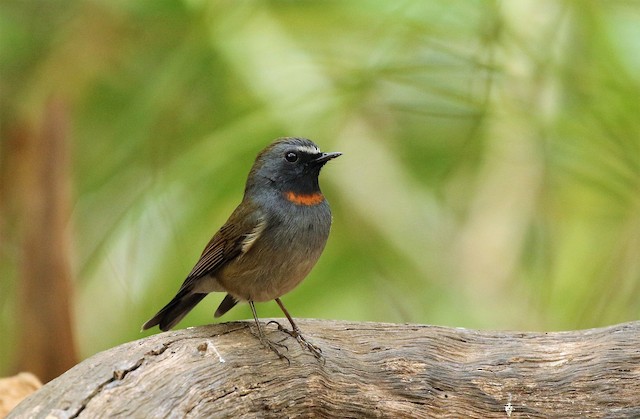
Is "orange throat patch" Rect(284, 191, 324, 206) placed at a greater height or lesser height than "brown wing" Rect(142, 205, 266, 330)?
greater

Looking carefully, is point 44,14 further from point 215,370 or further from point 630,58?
point 630,58

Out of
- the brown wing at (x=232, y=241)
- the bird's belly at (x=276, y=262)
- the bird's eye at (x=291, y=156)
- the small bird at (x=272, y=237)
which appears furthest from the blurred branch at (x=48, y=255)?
the bird's eye at (x=291, y=156)

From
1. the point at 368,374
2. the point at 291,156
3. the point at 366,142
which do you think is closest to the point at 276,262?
the point at 291,156

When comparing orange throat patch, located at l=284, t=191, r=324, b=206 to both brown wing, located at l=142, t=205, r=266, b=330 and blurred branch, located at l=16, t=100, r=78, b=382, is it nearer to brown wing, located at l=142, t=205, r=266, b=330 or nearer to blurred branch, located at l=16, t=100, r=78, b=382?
brown wing, located at l=142, t=205, r=266, b=330

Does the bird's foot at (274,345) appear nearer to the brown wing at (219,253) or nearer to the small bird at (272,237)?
the small bird at (272,237)

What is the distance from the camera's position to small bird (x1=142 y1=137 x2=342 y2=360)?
3697mm

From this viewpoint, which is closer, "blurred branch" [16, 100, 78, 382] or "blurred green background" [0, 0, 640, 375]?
"blurred green background" [0, 0, 640, 375]

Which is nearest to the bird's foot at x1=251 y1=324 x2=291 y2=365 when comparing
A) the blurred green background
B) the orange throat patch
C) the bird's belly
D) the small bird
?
the small bird

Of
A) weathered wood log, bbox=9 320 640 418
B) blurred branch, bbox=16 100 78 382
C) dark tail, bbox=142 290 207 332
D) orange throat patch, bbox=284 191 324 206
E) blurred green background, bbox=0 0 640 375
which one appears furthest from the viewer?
blurred branch, bbox=16 100 78 382

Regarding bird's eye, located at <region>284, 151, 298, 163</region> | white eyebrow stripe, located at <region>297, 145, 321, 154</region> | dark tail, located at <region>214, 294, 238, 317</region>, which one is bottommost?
dark tail, located at <region>214, 294, 238, 317</region>

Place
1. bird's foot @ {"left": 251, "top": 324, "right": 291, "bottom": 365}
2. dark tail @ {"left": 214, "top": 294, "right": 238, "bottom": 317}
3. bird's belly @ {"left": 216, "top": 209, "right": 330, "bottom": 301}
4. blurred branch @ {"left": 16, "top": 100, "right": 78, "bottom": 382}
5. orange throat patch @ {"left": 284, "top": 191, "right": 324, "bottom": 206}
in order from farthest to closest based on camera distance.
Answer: blurred branch @ {"left": 16, "top": 100, "right": 78, "bottom": 382}
dark tail @ {"left": 214, "top": 294, "right": 238, "bottom": 317}
orange throat patch @ {"left": 284, "top": 191, "right": 324, "bottom": 206}
bird's belly @ {"left": 216, "top": 209, "right": 330, "bottom": 301}
bird's foot @ {"left": 251, "top": 324, "right": 291, "bottom": 365}

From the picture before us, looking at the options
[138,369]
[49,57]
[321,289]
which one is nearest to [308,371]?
[138,369]

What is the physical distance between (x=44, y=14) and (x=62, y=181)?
4.11ft

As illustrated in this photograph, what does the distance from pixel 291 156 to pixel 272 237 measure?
16.4 inches
